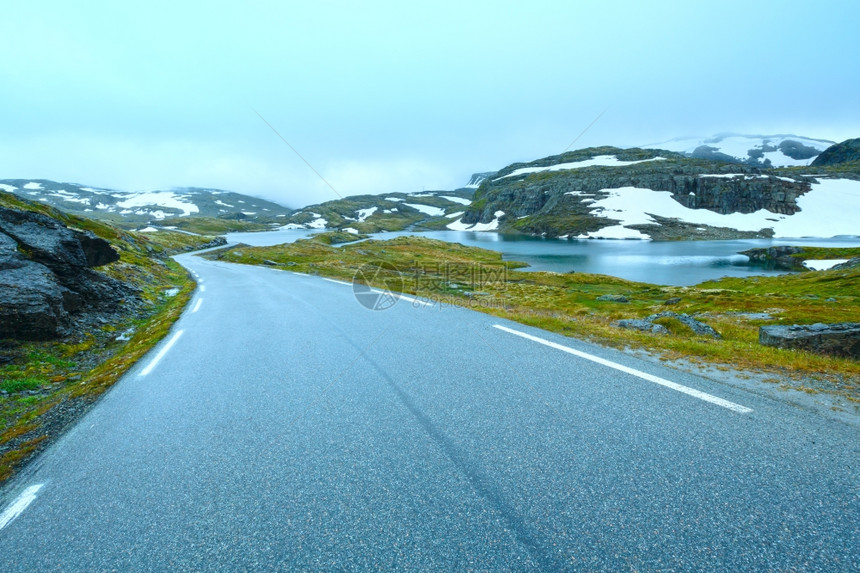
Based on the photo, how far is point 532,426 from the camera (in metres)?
4.52

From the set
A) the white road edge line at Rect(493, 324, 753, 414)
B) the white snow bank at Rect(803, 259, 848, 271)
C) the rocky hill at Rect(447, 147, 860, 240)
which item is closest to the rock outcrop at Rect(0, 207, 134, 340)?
the white road edge line at Rect(493, 324, 753, 414)

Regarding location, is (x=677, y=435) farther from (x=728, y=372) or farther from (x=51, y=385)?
(x=51, y=385)

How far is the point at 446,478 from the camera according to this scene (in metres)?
3.61

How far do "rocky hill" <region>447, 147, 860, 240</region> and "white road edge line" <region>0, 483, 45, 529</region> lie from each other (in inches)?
5575

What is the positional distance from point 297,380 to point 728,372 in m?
7.55

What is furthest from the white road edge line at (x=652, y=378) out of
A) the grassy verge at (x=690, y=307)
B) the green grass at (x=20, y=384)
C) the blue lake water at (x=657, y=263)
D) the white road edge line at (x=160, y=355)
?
the blue lake water at (x=657, y=263)

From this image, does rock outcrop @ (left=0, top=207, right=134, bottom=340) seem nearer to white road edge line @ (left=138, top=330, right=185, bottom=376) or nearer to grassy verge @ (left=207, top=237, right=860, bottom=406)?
white road edge line @ (left=138, top=330, right=185, bottom=376)

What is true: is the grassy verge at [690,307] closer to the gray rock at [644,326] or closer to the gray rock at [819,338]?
the gray rock at [644,326]

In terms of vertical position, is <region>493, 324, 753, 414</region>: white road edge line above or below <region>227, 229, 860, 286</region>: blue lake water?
above

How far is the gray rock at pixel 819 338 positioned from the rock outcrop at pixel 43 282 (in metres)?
19.2

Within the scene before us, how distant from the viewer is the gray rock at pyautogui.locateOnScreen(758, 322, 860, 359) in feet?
25.1

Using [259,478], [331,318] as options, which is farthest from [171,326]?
[259,478]

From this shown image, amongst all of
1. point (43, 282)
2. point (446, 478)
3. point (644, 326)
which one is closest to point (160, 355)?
point (43, 282)

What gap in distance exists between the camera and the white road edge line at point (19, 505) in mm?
3363
